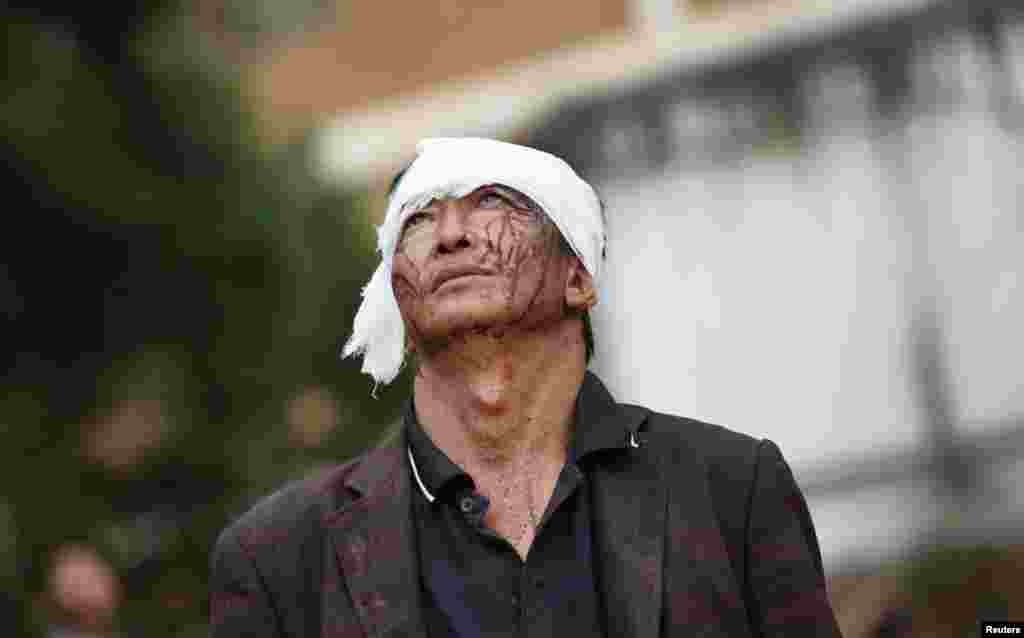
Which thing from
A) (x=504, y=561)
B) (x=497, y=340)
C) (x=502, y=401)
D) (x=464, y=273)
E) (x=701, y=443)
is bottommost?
(x=504, y=561)

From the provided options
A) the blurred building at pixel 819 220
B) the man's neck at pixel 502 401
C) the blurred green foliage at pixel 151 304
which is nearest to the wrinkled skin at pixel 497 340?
the man's neck at pixel 502 401

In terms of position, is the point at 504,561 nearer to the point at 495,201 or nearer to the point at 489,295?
the point at 489,295

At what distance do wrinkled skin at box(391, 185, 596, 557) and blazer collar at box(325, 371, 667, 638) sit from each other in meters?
0.08

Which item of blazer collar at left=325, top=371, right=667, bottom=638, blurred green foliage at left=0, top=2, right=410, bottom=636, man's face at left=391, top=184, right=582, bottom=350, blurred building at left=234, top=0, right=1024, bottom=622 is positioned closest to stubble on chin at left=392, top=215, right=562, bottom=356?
man's face at left=391, top=184, right=582, bottom=350

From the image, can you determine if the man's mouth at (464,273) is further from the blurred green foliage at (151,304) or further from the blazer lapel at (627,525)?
the blurred green foliage at (151,304)

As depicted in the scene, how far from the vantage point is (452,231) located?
8.82ft

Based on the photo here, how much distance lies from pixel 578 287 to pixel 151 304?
3885 mm

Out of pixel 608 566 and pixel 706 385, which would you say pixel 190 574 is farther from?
pixel 608 566

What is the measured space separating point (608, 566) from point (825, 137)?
2561 millimetres

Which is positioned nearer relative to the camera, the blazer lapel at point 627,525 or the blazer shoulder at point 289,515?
the blazer lapel at point 627,525

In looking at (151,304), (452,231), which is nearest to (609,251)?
(151,304)

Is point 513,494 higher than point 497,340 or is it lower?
lower

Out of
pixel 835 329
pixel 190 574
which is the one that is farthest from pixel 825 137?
pixel 190 574

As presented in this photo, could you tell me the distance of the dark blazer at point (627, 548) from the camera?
2.51 metres
